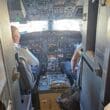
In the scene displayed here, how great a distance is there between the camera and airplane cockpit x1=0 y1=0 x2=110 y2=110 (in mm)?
1260

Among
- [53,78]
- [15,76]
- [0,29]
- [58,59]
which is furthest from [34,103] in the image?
[0,29]

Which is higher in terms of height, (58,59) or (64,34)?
(64,34)

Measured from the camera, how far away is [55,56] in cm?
382

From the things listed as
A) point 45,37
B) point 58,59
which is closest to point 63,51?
point 58,59

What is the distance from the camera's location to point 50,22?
3.93 meters

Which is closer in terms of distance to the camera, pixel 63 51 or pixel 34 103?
pixel 34 103

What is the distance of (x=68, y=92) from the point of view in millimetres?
2650

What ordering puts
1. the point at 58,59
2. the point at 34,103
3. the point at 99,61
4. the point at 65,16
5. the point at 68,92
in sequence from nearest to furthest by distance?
the point at 99,61
the point at 68,92
the point at 34,103
the point at 65,16
the point at 58,59

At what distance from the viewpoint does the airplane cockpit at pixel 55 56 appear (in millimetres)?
1260

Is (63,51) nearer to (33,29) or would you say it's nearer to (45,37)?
(45,37)

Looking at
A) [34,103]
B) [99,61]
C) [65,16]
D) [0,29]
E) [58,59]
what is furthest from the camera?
[58,59]

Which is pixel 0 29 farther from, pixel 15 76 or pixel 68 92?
pixel 68 92

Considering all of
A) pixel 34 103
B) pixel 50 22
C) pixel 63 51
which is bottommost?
pixel 34 103

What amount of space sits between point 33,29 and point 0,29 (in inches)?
111
